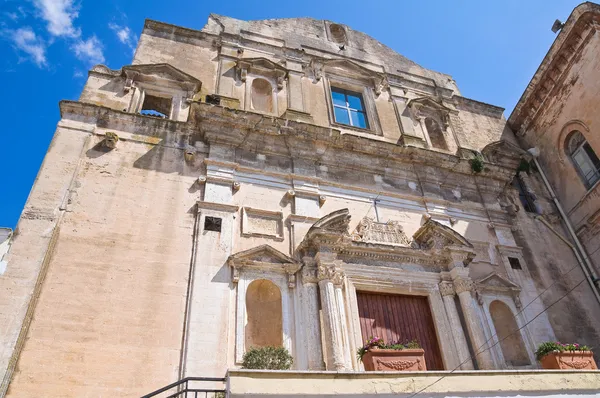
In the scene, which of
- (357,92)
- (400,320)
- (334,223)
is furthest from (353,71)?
(400,320)

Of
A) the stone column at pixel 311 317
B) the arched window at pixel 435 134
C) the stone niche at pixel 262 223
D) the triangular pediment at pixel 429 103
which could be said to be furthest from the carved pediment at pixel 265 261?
the triangular pediment at pixel 429 103

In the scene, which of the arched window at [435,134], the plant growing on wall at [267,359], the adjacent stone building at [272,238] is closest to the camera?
the plant growing on wall at [267,359]

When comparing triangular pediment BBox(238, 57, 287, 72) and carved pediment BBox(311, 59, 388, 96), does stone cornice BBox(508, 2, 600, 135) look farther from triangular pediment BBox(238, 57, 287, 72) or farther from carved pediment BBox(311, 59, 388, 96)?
triangular pediment BBox(238, 57, 287, 72)

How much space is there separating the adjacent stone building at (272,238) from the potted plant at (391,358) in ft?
1.64

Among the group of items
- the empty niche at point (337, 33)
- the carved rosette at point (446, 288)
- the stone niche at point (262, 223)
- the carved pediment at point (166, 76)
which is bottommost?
the carved rosette at point (446, 288)

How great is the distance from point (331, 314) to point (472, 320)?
118 inches

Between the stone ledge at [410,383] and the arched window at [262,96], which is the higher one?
the arched window at [262,96]

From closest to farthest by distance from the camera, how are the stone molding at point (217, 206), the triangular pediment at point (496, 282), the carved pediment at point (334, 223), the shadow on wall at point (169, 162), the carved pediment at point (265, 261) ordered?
the carved pediment at point (265, 261) → the carved pediment at point (334, 223) → the stone molding at point (217, 206) → the shadow on wall at point (169, 162) → the triangular pediment at point (496, 282)

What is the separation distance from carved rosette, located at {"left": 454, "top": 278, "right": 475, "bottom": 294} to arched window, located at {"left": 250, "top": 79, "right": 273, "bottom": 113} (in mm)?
6393

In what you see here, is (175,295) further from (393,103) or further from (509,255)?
(393,103)

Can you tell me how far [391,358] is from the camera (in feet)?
21.5

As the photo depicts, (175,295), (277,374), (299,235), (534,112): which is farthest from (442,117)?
(277,374)

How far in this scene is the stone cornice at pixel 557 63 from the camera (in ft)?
40.0

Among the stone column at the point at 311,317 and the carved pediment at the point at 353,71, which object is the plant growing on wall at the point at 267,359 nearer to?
the stone column at the point at 311,317
